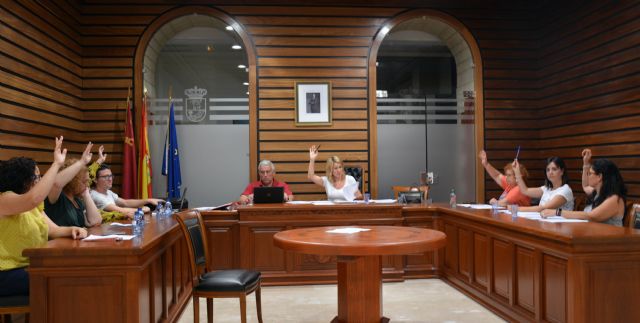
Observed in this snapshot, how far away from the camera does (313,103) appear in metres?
7.06

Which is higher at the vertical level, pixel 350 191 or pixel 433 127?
pixel 433 127

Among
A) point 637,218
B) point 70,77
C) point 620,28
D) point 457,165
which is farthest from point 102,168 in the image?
point 620,28

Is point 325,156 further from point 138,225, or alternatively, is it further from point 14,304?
point 14,304

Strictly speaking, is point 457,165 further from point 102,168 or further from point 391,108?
point 102,168

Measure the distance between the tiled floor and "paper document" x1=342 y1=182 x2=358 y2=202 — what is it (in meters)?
1.28

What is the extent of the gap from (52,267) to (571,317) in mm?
3120

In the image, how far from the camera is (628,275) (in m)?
3.07

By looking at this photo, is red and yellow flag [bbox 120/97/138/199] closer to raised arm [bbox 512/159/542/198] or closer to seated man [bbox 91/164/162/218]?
seated man [bbox 91/164/162/218]

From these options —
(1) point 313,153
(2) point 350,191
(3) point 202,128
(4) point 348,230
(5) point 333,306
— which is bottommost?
(5) point 333,306

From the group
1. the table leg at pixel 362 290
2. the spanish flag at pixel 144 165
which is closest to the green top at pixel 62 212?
the table leg at pixel 362 290

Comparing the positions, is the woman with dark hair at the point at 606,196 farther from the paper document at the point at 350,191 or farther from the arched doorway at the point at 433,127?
the arched doorway at the point at 433,127

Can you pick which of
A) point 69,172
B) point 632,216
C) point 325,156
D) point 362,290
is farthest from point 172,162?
point 632,216

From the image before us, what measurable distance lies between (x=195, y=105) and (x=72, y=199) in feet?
12.4

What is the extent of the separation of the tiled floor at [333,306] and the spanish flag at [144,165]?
2.35m
